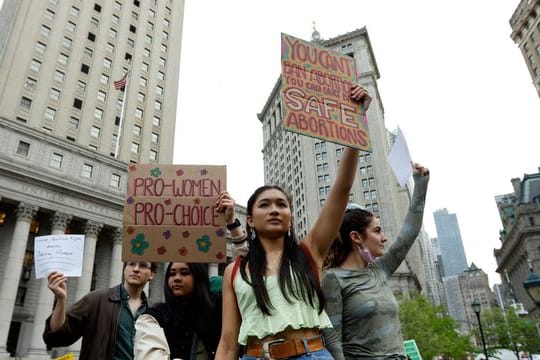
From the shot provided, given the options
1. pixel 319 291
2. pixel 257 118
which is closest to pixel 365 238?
pixel 319 291

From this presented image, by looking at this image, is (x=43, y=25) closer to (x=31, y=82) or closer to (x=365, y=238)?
(x=31, y=82)

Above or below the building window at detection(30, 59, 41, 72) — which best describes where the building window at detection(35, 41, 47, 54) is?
above

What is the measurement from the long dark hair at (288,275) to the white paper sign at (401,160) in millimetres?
1819

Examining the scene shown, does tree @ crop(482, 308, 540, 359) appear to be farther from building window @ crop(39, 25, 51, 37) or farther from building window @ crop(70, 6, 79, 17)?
building window @ crop(70, 6, 79, 17)

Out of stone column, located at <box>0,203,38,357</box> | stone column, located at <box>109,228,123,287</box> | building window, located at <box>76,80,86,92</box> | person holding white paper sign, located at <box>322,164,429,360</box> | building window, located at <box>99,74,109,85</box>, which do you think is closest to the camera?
person holding white paper sign, located at <box>322,164,429,360</box>

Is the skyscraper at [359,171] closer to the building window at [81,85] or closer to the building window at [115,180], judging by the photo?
the building window at [81,85]

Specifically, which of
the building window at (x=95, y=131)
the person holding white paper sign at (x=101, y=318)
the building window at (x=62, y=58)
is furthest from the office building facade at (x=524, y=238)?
the person holding white paper sign at (x=101, y=318)

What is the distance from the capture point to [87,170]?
36031mm

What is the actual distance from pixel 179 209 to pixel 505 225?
119 m

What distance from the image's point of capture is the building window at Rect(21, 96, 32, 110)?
3725 centimetres

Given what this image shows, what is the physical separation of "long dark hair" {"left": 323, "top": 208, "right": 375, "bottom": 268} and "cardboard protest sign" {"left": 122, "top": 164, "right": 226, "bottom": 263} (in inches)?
45.8

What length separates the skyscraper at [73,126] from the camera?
3028cm

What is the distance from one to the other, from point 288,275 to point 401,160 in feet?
7.59

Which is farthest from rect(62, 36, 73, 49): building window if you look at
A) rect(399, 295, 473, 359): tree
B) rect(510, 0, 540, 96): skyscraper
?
rect(510, 0, 540, 96): skyscraper
